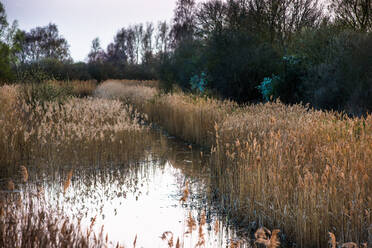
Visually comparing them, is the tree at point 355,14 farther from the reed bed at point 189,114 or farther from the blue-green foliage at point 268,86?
the reed bed at point 189,114

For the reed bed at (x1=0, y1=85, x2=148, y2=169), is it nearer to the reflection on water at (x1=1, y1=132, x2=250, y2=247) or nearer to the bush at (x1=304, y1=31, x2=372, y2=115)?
the reflection on water at (x1=1, y1=132, x2=250, y2=247)

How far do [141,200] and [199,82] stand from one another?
12068mm

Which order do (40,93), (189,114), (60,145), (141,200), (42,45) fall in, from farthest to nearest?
(42,45), (189,114), (40,93), (60,145), (141,200)

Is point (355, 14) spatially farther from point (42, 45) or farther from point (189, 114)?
point (42, 45)

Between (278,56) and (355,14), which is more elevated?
(355,14)

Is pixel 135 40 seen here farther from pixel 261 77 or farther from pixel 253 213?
pixel 253 213

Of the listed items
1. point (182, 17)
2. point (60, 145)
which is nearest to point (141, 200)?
point (60, 145)

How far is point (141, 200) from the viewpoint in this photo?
5.78 m

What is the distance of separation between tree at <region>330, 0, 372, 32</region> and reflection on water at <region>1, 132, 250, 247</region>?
1042cm

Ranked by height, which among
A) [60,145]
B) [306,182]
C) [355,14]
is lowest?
[60,145]

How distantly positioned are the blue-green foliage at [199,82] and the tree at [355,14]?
6.01 metres

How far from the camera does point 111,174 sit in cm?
690

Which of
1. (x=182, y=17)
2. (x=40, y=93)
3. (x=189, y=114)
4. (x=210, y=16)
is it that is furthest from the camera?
→ (x=182, y=17)

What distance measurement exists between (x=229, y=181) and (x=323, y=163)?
1471 millimetres
